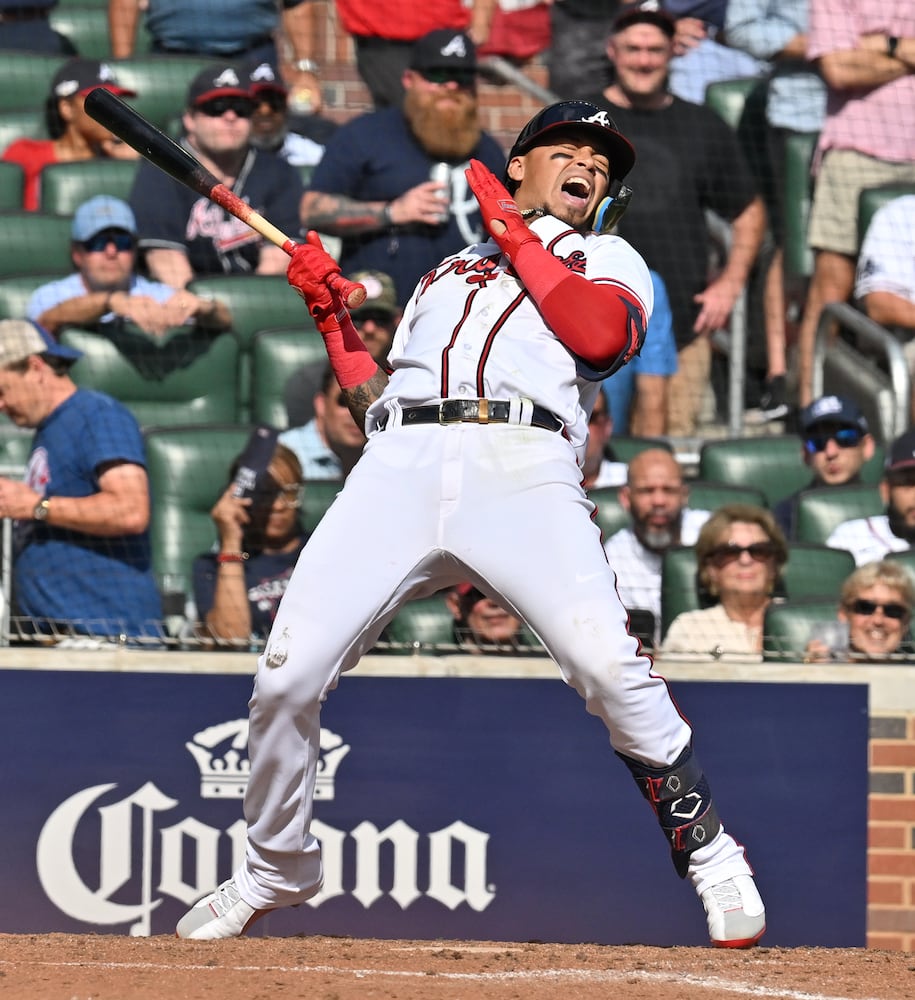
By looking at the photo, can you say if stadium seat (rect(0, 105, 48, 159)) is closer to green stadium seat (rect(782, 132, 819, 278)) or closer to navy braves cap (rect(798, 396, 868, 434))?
green stadium seat (rect(782, 132, 819, 278))

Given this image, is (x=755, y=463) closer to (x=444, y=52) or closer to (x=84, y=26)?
(x=444, y=52)

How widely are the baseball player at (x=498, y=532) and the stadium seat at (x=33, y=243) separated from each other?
3.24 m

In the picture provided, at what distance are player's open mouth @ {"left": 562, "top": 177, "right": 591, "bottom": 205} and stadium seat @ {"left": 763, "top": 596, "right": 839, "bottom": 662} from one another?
193cm

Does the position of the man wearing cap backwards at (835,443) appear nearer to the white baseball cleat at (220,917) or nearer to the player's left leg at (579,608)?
the player's left leg at (579,608)

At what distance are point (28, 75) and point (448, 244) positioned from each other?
7.66ft

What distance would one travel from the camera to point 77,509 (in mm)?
4832

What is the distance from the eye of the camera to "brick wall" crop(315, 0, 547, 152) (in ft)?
23.4

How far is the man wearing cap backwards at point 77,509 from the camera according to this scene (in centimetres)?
478

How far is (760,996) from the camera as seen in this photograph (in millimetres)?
2838

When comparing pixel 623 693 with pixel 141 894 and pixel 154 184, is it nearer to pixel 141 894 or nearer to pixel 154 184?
pixel 141 894

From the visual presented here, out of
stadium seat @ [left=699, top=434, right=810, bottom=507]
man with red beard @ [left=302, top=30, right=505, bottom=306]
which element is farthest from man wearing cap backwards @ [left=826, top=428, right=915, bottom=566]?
man with red beard @ [left=302, top=30, right=505, bottom=306]

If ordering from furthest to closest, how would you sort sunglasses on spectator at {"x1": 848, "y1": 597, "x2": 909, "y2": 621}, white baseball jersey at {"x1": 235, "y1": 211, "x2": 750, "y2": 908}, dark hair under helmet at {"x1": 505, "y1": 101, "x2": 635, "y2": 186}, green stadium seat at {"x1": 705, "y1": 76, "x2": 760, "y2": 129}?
green stadium seat at {"x1": 705, "y1": 76, "x2": 760, "y2": 129} < sunglasses on spectator at {"x1": 848, "y1": 597, "x2": 909, "y2": 621} < dark hair under helmet at {"x1": 505, "y1": 101, "x2": 635, "y2": 186} < white baseball jersey at {"x1": 235, "y1": 211, "x2": 750, "y2": 908}

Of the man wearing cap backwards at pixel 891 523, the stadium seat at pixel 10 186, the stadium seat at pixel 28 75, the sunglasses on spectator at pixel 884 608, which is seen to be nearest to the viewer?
the sunglasses on spectator at pixel 884 608

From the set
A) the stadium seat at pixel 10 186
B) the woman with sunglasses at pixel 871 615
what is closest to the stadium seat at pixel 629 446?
the woman with sunglasses at pixel 871 615
